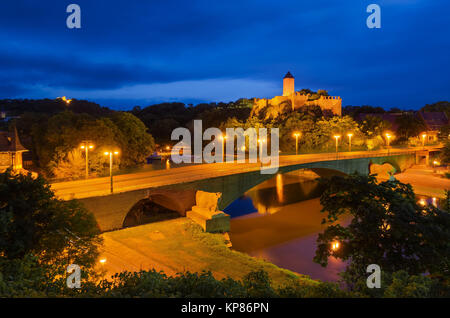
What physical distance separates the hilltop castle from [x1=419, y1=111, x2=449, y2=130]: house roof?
22.8m

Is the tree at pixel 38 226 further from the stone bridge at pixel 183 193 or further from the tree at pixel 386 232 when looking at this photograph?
the tree at pixel 386 232

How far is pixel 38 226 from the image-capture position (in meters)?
14.7

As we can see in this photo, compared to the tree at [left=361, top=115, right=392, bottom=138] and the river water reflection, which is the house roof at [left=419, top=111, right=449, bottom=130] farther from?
the river water reflection

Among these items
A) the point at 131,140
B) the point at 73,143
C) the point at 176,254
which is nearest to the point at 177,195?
the point at 176,254

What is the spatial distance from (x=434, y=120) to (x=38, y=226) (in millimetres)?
88868

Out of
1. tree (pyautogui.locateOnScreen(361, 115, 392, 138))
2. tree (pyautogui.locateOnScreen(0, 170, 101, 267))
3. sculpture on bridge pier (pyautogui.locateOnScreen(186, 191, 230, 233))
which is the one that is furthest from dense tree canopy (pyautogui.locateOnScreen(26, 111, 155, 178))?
tree (pyautogui.locateOnScreen(361, 115, 392, 138))

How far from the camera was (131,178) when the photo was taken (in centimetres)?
3131

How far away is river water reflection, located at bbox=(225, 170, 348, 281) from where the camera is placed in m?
25.5

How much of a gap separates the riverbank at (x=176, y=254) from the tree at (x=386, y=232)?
20.9 feet

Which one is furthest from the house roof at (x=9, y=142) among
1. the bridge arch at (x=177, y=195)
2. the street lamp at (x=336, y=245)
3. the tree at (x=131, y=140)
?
the street lamp at (x=336, y=245)

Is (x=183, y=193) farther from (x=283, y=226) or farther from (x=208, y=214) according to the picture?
(x=283, y=226)

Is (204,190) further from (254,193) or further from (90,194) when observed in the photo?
(254,193)

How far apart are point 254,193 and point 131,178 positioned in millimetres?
23905
